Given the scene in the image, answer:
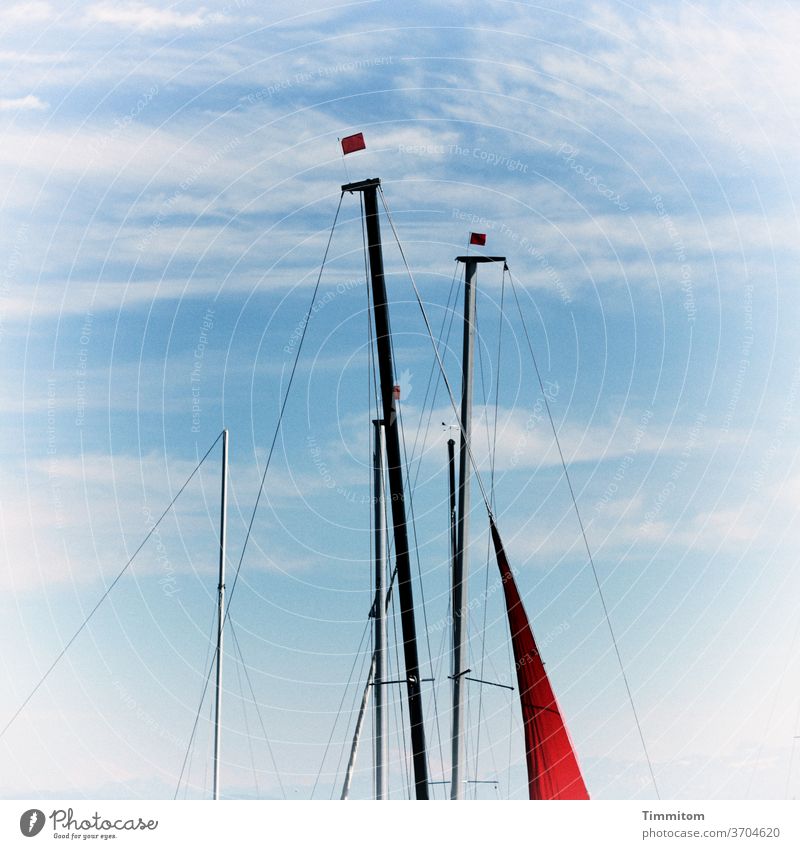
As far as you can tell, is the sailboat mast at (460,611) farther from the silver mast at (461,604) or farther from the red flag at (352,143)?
the red flag at (352,143)

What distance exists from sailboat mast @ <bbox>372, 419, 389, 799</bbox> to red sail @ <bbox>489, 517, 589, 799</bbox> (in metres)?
1.21

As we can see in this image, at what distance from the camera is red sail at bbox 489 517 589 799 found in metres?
14.3

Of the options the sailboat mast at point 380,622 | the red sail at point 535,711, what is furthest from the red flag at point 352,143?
the red sail at point 535,711

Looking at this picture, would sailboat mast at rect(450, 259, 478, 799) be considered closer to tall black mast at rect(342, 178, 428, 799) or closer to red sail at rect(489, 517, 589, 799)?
red sail at rect(489, 517, 589, 799)

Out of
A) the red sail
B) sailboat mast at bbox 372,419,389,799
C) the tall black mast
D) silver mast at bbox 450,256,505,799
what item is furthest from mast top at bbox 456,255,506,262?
the red sail

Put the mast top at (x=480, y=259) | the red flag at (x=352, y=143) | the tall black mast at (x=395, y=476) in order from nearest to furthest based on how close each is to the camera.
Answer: the red flag at (x=352, y=143) → the tall black mast at (x=395, y=476) → the mast top at (x=480, y=259)

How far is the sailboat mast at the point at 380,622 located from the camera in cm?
1365

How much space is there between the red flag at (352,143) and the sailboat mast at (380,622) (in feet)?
9.52

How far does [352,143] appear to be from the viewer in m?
11.9

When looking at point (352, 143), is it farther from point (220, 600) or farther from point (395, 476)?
point (220, 600)
